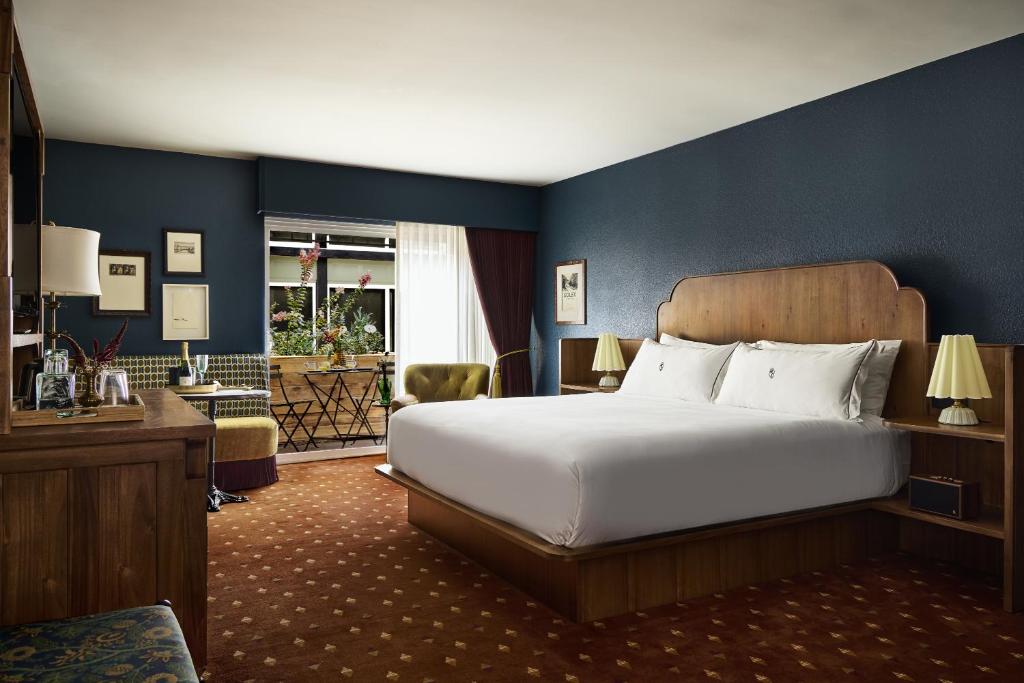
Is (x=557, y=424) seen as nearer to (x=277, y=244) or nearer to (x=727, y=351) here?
(x=727, y=351)

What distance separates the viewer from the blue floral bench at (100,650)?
148 centimetres

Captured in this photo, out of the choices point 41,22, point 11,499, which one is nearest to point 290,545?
point 11,499

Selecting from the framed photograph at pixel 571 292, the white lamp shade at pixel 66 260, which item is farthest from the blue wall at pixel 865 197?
the white lamp shade at pixel 66 260

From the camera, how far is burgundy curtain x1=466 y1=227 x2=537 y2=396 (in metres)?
7.26

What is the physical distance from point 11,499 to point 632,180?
16.5 ft

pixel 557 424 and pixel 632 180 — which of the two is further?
pixel 632 180

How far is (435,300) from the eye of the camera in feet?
23.5

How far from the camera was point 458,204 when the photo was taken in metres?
6.99

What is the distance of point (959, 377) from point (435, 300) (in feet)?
15.5

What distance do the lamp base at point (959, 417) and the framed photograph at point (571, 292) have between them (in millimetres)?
3613

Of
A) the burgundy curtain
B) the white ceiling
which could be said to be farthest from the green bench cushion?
the burgundy curtain

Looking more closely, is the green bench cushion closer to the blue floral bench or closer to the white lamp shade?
the white lamp shade

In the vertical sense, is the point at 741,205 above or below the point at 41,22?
below

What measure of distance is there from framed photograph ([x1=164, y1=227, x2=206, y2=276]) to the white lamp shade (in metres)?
2.73
